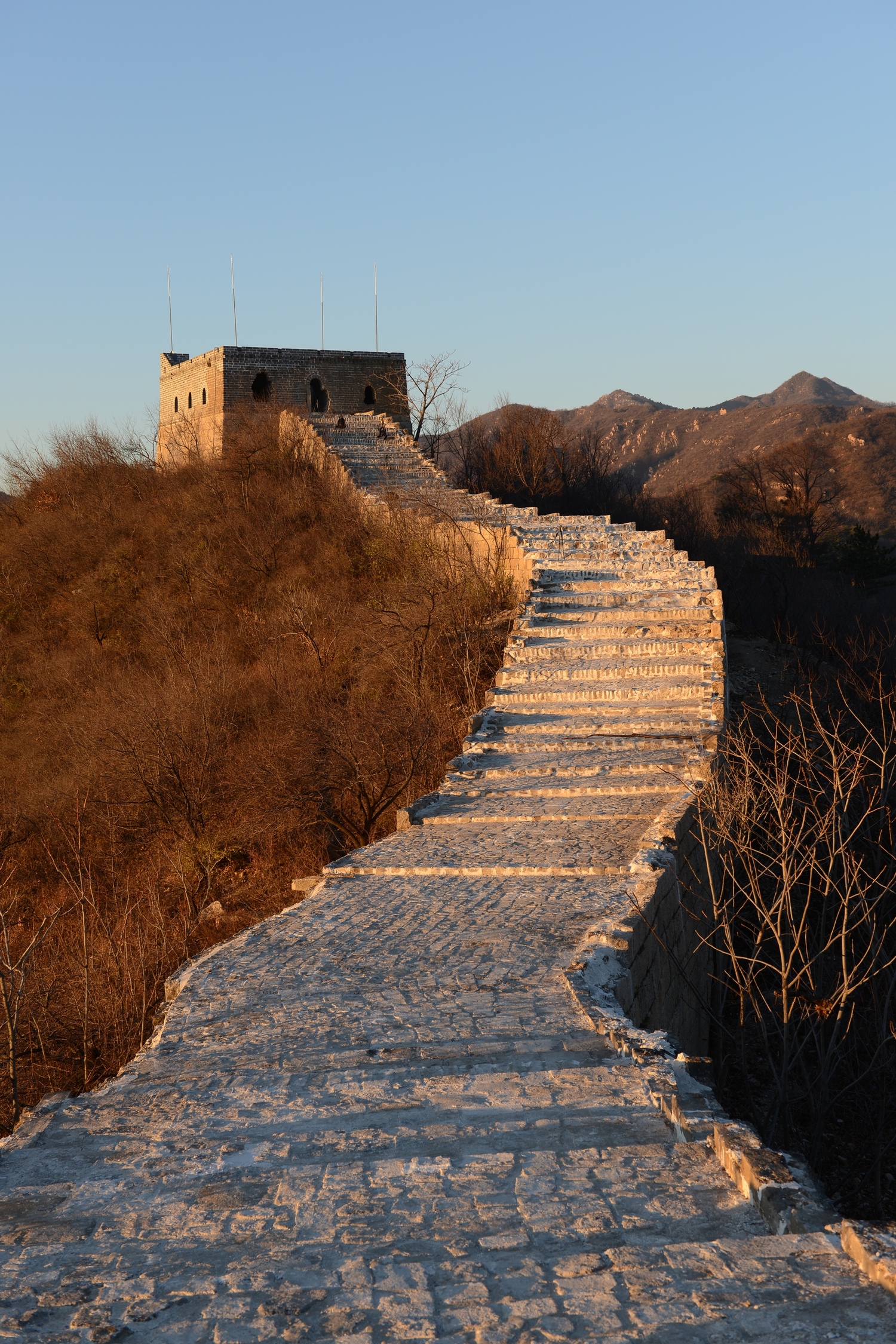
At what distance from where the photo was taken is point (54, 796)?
48.9 ft

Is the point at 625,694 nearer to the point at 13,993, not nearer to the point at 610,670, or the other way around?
the point at 610,670

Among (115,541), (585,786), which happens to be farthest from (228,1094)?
(115,541)

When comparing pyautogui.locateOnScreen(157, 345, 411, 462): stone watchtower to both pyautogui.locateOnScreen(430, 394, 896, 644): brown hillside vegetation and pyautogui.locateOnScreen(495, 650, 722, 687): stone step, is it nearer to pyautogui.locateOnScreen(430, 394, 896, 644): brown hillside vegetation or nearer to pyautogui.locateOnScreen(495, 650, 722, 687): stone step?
pyautogui.locateOnScreen(430, 394, 896, 644): brown hillside vegetation

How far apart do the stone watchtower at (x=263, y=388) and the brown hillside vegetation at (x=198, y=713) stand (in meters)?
5.03

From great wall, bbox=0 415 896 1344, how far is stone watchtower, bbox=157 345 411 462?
23.0 m

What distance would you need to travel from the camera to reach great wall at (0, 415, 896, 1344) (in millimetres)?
2441

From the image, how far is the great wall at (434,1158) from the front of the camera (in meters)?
2.44

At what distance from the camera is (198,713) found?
47.6 ft

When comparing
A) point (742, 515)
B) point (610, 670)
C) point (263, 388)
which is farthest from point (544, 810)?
point (742, 515)

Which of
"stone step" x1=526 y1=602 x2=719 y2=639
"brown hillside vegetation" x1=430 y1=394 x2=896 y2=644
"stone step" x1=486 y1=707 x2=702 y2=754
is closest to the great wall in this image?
"stone step" x1=486 y1=707 x2=702 y2=754

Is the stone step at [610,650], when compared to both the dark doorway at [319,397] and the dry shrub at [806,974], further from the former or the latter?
the dark doorway at [319,397]

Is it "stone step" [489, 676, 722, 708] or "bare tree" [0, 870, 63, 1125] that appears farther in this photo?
"stone step" [489, 676, 722, 708]

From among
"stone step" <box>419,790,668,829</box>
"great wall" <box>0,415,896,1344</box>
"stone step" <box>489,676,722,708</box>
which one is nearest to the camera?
"great wall" <box>0,415,896,1344</box>

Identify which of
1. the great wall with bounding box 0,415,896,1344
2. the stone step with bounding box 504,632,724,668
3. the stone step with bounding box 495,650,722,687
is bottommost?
the great wall with bounding box 0,415,896,1344
